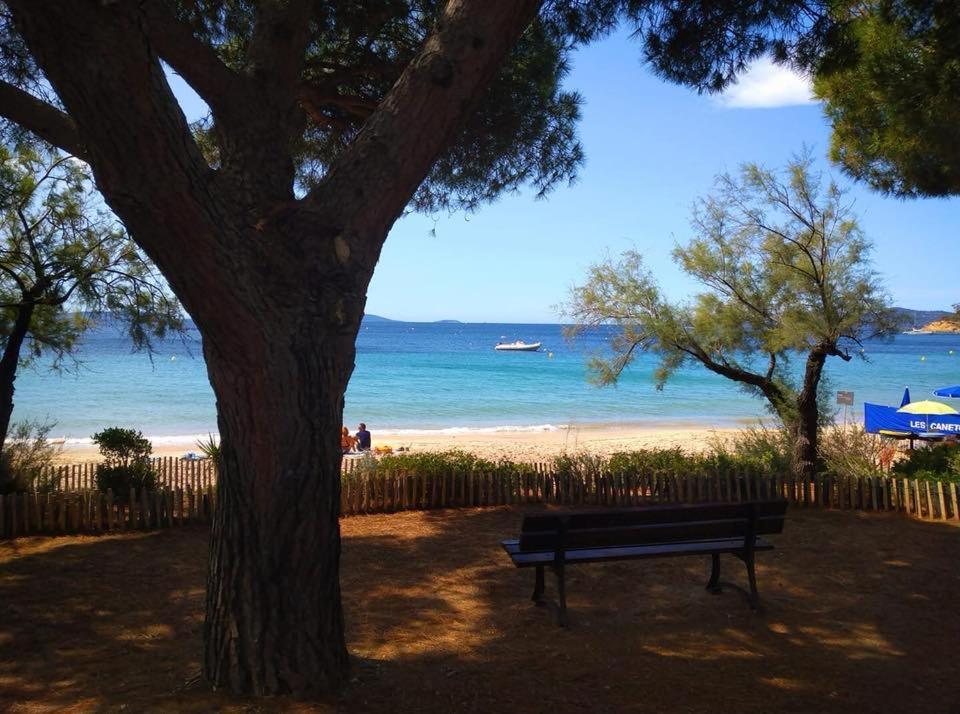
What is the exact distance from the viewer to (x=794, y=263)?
11.8 m

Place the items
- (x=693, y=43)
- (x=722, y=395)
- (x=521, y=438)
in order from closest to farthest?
(x=693, y=43) → (x=521, y=438) → (x=722, y=395)

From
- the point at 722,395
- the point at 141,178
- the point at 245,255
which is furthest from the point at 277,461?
the point at 722,395

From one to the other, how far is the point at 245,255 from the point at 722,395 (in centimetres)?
4139

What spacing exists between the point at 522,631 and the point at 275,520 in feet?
7.05

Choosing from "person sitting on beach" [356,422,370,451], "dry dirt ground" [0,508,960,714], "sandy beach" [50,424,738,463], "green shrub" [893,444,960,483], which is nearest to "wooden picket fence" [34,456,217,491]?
"dry dirt ground" [0,508,960,714]

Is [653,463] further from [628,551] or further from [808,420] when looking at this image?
[628,551]

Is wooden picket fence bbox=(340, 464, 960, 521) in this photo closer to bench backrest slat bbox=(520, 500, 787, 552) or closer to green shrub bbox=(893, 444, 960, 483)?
Result: green shrub bbox=(893, 444, 960, 483)

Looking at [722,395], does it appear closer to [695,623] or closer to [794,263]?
[794,263]

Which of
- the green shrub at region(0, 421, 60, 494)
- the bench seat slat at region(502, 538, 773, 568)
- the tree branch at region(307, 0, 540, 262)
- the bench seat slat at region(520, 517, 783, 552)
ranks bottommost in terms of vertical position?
the bench seat slat at region(502, 538, 773, 568)

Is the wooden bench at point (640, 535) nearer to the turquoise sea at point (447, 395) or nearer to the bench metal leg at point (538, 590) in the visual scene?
the bench metal leg at point (538, 590)

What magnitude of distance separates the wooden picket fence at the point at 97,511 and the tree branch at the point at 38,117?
15.7 feet

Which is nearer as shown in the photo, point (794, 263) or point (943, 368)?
point (794, 263)

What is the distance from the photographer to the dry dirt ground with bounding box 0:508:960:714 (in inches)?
156

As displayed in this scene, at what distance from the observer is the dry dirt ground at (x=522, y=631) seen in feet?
13.0
